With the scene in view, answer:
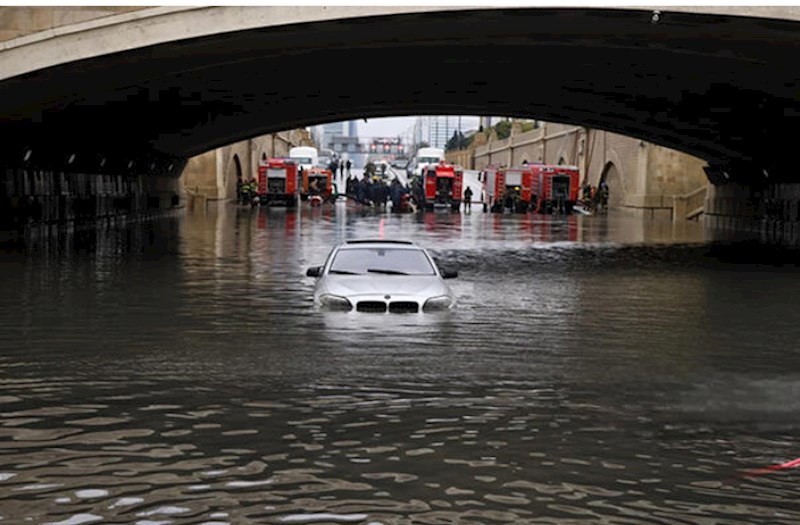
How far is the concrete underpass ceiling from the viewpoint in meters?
26.0

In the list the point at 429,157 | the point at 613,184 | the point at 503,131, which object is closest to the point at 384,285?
the point at 613,184

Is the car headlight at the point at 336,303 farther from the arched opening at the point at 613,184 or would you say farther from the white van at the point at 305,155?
the white van at the point at 305,155

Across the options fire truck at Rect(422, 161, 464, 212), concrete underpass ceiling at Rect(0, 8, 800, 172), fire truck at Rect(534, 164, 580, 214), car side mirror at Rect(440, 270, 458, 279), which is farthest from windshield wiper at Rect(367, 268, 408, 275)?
fire truck at Rect(422, 161, 464, 212)

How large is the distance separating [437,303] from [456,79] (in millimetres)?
23478

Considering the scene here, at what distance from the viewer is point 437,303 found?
16.9m

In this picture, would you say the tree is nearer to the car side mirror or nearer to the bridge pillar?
the bridge pillar

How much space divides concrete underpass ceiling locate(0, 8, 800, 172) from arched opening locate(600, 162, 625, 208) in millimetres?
26826

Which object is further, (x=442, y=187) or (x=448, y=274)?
(x=442, y=187)

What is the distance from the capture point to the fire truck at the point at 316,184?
90.6 meters

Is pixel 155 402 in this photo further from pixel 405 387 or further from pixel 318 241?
pixel 318 241

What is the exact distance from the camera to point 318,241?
3691 centimetres

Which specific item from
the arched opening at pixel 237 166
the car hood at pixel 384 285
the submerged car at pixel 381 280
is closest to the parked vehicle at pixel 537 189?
the arched opening at pixel 237 166

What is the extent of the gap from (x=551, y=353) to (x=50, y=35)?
14.6 m

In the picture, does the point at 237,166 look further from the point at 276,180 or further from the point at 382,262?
the point at 382,262
